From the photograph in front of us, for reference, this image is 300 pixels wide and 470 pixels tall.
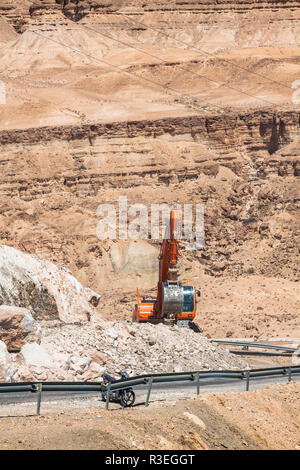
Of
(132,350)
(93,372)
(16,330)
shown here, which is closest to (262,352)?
(132,350)

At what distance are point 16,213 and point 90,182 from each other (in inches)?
205

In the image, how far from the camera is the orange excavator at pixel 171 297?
28734mm

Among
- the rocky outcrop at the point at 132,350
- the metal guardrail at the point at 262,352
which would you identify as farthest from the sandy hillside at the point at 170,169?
the rocky outcrop at the point at 132,350

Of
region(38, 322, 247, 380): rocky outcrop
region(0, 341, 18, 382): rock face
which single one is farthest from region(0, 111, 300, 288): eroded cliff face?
region(0, 341, 18, 382): rock face

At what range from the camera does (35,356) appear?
56.4 ft

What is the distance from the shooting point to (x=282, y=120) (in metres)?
52.5

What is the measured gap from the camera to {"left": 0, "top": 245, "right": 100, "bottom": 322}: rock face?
79.0 ft

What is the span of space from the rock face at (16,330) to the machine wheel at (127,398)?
4261 mm

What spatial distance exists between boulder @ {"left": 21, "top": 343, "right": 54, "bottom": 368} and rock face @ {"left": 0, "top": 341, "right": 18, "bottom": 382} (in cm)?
87

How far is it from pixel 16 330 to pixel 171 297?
36.8 feet

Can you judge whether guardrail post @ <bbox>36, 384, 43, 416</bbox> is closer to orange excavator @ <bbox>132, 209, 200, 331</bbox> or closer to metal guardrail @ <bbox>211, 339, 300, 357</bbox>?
metal guardrail @ <bbox>211, 339, 300, 357</bbox>

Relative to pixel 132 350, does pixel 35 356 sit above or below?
above

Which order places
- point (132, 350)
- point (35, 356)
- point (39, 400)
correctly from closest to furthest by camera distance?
point (39, 400) → point (35, 356) → point (132, 350)

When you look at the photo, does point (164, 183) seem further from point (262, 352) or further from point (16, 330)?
point (16, 330)
